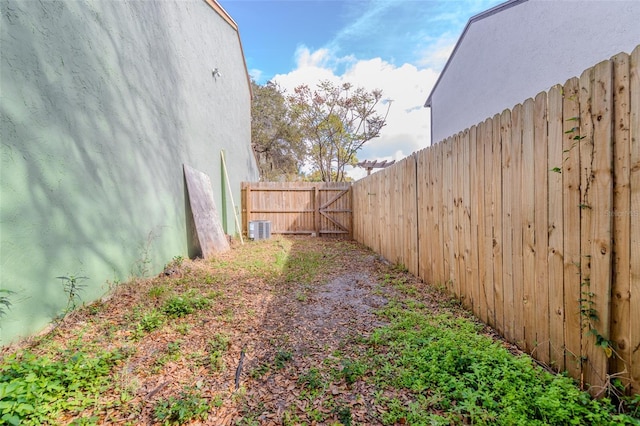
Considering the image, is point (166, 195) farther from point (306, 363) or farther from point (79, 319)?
point (306, 363)

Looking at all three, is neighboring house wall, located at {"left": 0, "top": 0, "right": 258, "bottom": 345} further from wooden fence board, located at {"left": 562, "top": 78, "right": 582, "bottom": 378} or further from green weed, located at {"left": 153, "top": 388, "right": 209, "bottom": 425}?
wooden fence board, located at {"left": 562, "top": 78, "right": 582, "bottom": 378}

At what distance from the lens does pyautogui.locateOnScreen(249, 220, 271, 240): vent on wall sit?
27.4ft

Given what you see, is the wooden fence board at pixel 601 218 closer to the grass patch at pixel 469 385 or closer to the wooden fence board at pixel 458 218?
the grass patch at pixel 469 385

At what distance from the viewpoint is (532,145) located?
1.94 m

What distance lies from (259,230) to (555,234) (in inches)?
296

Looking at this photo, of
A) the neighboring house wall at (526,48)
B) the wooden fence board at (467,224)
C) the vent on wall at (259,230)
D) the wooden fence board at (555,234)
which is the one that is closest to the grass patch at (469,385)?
the wooden fence board at (555,234)

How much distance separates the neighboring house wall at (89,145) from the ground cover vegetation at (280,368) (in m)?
0.49

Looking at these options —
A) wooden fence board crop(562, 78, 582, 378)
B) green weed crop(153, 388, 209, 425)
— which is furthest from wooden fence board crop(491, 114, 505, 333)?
green weed crop(153, 388, 209, 425)

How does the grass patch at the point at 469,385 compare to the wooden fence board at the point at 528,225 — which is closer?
the grass patch at the point at 469,385

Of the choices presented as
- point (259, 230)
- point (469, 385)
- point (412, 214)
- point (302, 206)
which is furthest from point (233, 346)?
point (302, 206)

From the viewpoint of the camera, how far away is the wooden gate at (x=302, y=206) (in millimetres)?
9367

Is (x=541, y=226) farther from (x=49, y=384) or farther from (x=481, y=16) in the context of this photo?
(x=481, y=16)

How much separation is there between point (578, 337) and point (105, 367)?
123 inches

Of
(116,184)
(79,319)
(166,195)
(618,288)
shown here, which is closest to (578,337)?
(618,288)
